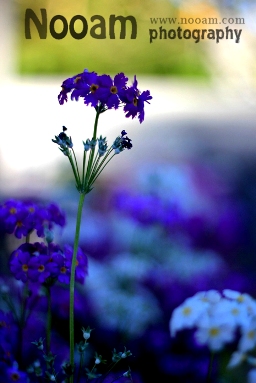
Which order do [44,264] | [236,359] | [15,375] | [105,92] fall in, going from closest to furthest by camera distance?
[105,92] → [44,264] → [15,375] → [236,359]

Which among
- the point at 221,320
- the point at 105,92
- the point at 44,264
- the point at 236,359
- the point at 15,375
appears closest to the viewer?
the point at 105,92

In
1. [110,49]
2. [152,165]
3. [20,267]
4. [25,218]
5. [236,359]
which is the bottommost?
[236,359]

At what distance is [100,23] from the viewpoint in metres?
2.02

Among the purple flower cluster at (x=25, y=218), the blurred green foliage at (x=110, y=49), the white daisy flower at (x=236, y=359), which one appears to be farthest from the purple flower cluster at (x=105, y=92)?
the white daisy flower at (x=236, y=359)

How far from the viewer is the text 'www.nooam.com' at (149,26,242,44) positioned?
6.59 ft

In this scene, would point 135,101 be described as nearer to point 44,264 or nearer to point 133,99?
point 133,99

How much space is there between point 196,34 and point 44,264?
0.99m

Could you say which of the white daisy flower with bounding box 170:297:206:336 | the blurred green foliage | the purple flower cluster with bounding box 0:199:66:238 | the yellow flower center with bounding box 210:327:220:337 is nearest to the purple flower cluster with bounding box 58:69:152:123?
the blurred green foliage

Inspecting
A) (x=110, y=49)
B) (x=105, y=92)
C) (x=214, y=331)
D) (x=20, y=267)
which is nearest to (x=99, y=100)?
(x=105, y=92)

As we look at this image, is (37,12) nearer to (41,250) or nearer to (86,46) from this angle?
(86,46)

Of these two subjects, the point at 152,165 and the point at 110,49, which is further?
the point at 152,165

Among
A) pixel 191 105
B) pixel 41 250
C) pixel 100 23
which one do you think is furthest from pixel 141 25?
pixel 41 250

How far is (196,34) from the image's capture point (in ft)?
6.61

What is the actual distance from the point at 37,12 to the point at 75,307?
1137 millimetres
